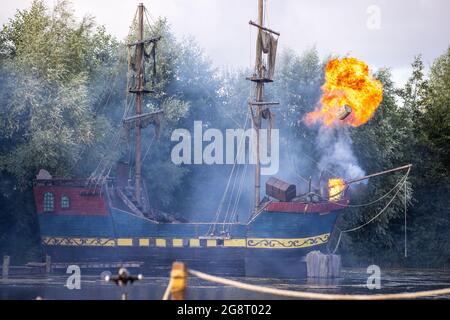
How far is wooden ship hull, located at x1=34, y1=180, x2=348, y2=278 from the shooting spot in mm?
43844

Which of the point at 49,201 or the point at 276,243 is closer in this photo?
the point at 276,243

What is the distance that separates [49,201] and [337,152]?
1731cm

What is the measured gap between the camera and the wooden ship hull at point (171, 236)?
4384 cm

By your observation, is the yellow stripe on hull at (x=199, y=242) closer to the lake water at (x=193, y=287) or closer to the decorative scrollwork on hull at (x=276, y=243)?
the decorative scrollwork on hull at (x=276, y=243)

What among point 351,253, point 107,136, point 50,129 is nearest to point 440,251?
point 351,253

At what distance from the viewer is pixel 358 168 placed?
174 ft

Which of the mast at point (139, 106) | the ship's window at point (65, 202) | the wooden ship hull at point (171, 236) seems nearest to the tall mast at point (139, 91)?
the mast at point (139, 106)

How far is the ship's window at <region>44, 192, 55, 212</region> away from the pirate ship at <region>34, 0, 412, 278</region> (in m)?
0.04

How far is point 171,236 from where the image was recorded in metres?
44.1

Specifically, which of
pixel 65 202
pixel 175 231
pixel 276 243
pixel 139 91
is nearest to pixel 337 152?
pixel 276 243

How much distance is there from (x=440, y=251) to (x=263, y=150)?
453 inches

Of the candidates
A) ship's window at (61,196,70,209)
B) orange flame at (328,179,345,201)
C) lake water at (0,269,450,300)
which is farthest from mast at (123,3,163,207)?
orange flame at (328,179,345,201)

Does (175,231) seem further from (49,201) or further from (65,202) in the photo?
(49,201)

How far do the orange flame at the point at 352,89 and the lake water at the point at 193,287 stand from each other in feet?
A: 28.4
